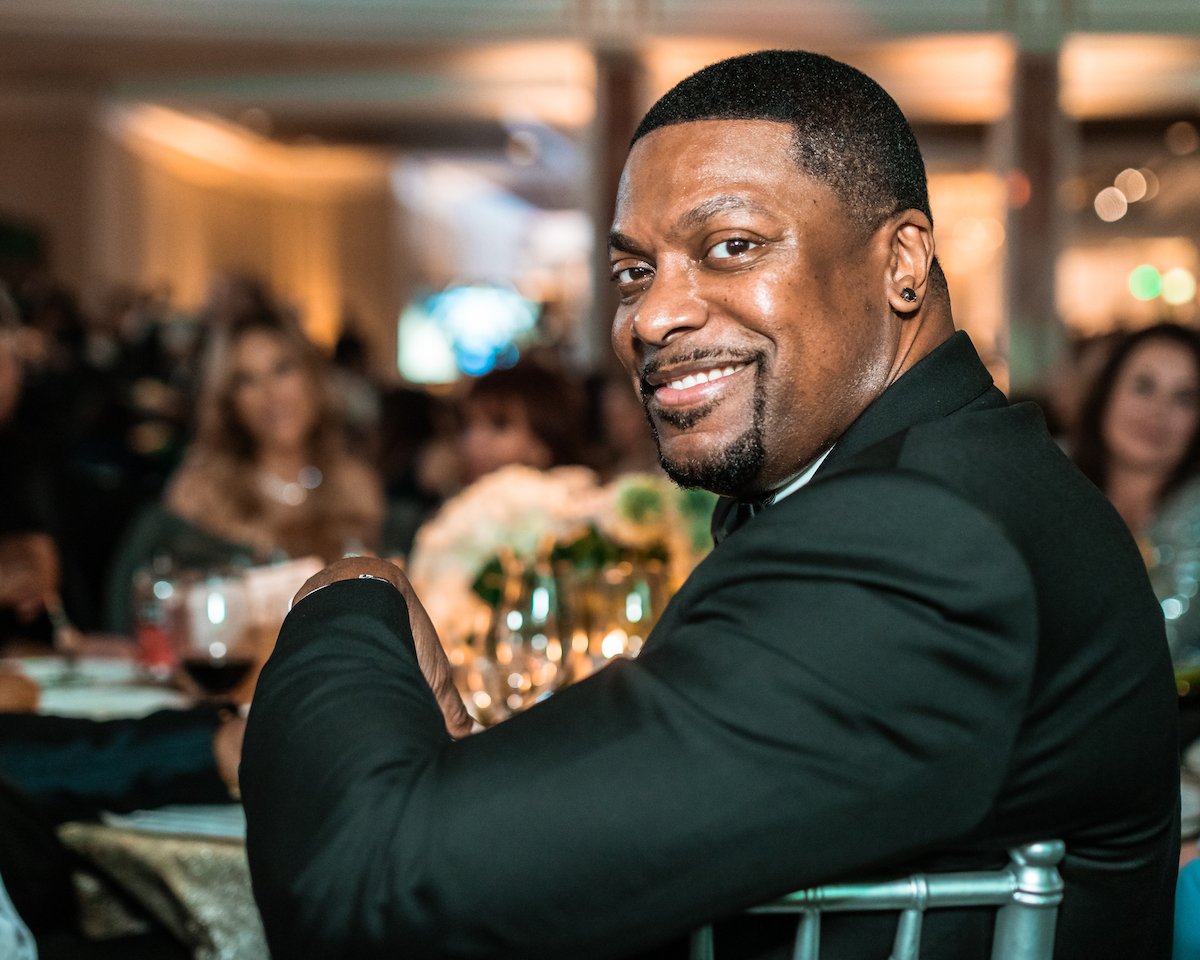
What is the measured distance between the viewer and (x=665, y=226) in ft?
3.43

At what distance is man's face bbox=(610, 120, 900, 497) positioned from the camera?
1.02 meters

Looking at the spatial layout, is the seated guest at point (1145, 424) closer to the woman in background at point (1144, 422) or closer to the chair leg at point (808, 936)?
the woman in background at point (1144, 422)

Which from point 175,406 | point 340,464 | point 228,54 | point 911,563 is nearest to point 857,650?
point 911,563

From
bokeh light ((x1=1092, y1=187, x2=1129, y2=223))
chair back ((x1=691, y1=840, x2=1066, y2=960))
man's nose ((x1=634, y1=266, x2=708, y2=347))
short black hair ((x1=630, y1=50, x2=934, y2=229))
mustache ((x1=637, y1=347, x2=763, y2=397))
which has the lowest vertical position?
chair back ((x1=691, y1=840, x2=1066, y2=960))

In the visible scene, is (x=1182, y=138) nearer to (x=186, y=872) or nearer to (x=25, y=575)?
(x=25, y=575)

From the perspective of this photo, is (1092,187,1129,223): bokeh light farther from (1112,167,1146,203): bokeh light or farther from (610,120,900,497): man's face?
(610,120,900,497): man's face

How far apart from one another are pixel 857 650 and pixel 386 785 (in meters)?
0.29

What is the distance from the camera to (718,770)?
819 mm

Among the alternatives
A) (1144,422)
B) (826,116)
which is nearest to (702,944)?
(826,116)

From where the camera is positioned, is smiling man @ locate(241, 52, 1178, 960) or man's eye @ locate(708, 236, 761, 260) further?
man's eye @ locate(708, 236, 761, 260)

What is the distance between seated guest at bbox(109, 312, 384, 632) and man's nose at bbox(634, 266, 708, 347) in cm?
245

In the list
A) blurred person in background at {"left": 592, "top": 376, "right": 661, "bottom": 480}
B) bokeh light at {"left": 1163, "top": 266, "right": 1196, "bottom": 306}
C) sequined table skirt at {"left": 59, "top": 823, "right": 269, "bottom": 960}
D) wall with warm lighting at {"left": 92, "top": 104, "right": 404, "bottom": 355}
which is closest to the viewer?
sequined table skirt at {"left": 59, "top": 823, "right": 269, "bottom": 960}

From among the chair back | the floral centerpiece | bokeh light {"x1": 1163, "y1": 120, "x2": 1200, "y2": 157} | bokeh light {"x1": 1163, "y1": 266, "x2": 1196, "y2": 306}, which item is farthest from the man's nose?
bokeh light {"x1": 1163, "y1": 266, "x2": 1196, "y2": 306}

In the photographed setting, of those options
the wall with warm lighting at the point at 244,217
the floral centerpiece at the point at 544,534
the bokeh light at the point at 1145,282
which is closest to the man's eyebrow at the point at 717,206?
the floral centerpiece at the point at 544,534
